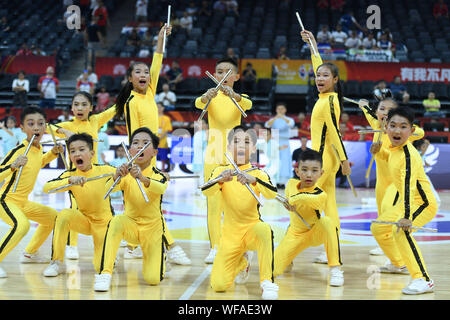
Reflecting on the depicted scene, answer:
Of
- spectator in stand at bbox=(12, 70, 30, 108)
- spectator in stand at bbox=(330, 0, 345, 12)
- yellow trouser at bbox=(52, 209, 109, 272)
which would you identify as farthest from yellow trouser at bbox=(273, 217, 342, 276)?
spectator in stand at bbox=(330, 0, 345, 12)

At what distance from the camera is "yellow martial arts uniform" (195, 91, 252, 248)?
5.86m

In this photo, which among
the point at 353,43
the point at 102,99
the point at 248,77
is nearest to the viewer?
the point at 102,99

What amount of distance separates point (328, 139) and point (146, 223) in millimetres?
1904

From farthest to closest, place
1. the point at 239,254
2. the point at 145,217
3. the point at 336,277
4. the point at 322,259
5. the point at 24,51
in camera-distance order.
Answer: the point at 24,51 → the point at 322,259 → the point at 145,217 → the point at 336,277 → the point at 239,254

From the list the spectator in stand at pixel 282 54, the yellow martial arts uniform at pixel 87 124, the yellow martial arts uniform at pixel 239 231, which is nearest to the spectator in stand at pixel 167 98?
the spectator in stand at pixel 282 54

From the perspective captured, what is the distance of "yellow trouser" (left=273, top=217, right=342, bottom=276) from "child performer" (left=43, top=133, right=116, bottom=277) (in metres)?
1.54

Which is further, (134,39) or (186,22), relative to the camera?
(186,22)

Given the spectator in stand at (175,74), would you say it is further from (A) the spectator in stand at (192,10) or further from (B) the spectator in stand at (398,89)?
(B) the spectator in stand at (398,89)

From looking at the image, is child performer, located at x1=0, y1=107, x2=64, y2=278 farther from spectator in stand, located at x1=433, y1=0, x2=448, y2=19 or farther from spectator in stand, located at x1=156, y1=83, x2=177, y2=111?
spectator in stand, located at x1=433, y1=0, x2=448, y2=19

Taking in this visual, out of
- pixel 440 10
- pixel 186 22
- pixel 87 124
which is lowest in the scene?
pixel 87 124

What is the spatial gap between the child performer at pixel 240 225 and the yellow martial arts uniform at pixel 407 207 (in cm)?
102

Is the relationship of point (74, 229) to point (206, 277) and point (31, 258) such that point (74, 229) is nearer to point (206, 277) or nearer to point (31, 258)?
point (31, 258)

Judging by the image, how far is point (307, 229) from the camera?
5.39 meters

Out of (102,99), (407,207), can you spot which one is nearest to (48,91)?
(102,99)
